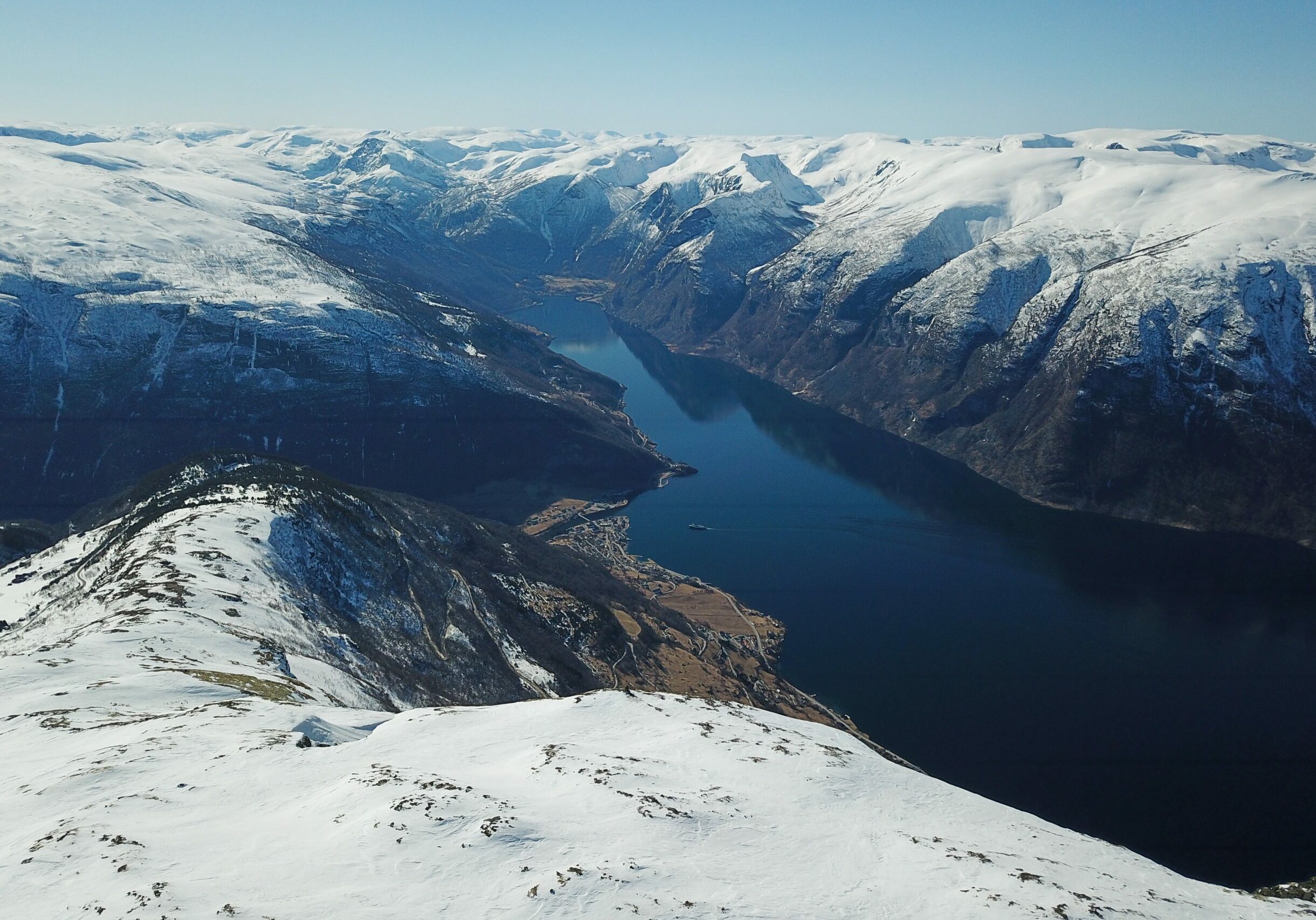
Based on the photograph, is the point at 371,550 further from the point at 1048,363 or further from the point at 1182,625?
the point at 1048,363

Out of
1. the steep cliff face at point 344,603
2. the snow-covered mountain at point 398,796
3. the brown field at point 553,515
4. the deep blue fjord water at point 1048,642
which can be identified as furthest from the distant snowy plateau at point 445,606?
the deep blue fjord water at point 1048,642

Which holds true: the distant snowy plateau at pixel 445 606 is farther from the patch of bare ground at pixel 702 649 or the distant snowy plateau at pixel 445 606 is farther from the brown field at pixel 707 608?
the brown field at pixel 707 608

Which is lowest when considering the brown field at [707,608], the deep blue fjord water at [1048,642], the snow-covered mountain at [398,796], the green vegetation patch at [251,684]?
the brown field at [707,608]

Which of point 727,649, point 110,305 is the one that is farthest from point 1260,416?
point 110,305

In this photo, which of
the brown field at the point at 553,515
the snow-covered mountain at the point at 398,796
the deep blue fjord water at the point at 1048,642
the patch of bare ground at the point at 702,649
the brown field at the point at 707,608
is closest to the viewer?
the snow-covered mountain at the point at 398,796

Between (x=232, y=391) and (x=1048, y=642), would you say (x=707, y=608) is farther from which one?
(x=232, y=391)

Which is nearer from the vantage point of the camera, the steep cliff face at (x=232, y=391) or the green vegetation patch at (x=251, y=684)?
the green vegetation patch at (x=251, y=684)

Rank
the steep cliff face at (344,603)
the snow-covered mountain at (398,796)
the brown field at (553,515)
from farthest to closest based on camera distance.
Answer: the brown field at (553,515) → the steep cliff face at (344,603) → the snow-covered mountain at (398,796)
